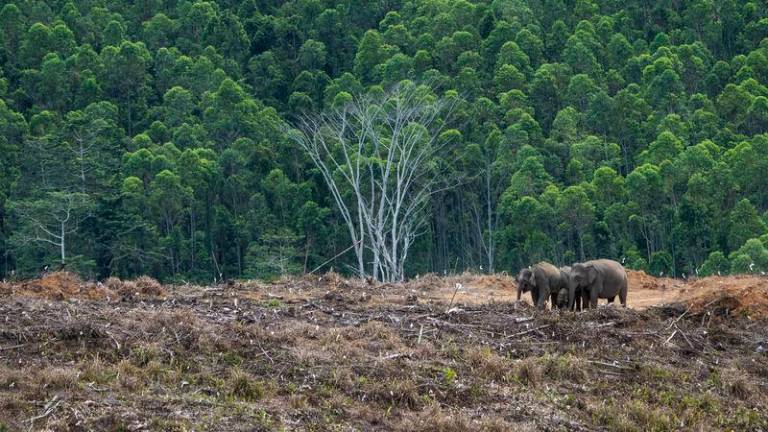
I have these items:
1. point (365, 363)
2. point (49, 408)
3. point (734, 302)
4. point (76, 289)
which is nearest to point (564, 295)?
point (734, 302)

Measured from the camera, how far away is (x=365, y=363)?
564 inches

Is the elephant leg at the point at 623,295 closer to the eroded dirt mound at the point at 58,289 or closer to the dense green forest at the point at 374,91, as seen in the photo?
the eroded dirt mound at the point at 58,289

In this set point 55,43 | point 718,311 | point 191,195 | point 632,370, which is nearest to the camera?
point 632,370

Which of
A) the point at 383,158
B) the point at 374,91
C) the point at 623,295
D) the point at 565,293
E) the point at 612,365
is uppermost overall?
the point at 374,91

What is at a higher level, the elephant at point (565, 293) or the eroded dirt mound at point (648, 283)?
the elephant at point (565, 293)

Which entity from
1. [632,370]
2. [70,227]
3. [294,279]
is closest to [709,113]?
[70,227]

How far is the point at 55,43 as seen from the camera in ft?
260

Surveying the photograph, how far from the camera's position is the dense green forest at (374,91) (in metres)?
55.0

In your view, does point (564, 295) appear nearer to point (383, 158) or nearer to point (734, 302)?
point (734, 302)

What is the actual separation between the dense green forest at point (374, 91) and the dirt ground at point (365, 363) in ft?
89.1

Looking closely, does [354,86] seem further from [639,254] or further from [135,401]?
[135,401]

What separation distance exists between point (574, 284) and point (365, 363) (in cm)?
653

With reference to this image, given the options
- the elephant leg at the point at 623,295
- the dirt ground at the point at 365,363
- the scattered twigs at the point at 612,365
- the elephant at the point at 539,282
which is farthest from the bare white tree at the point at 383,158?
the scattered twigs at the point at 612,365

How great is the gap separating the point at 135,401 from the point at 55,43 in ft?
231
